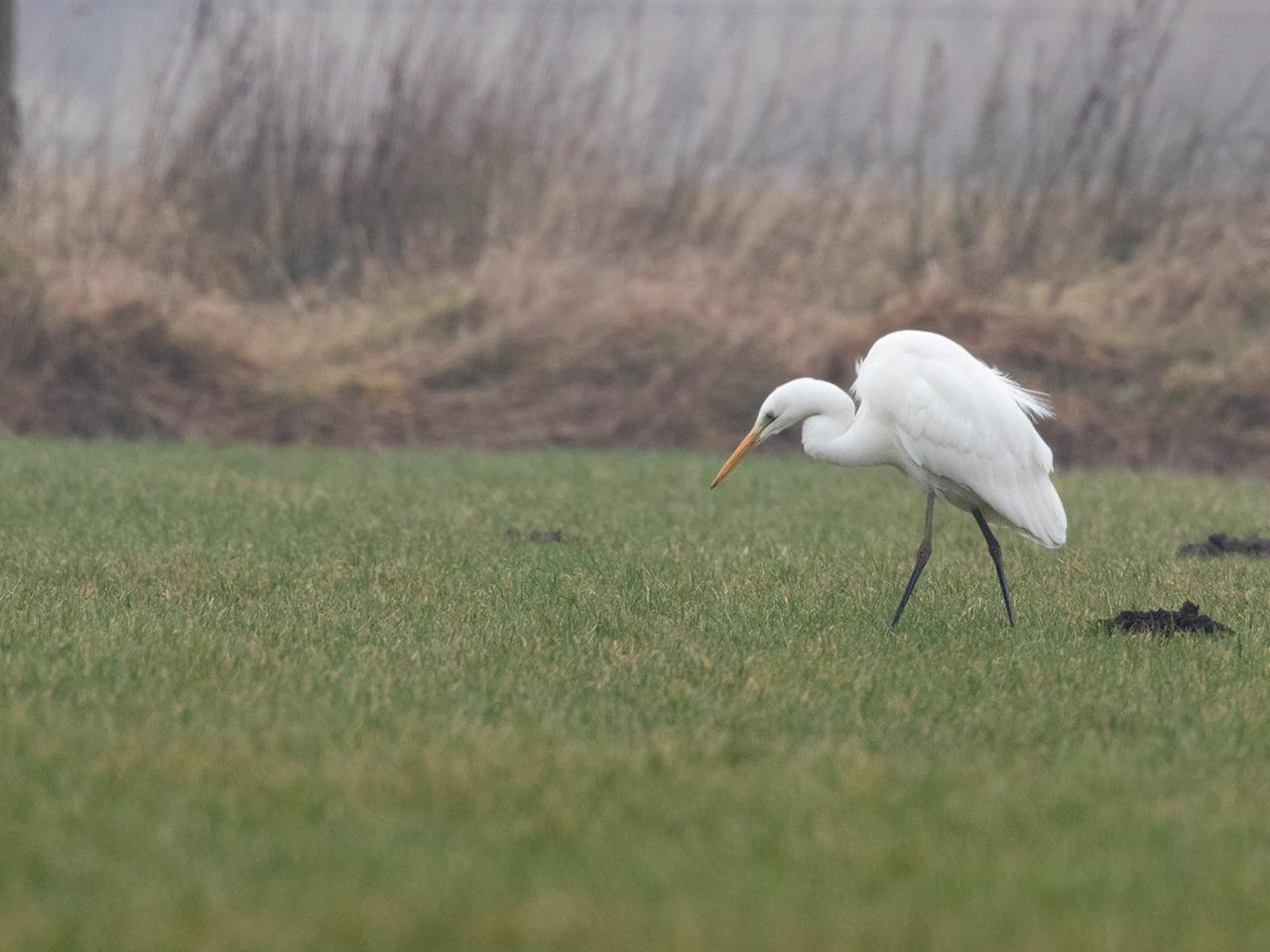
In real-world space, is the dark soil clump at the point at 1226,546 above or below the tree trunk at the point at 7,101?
above

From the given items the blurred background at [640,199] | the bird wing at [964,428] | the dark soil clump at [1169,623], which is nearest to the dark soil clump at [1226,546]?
the bird wing at [964,428]

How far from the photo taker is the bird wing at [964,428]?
20.4 ft

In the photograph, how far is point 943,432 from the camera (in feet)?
20.3

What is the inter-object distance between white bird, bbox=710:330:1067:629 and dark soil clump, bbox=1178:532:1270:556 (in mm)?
1849

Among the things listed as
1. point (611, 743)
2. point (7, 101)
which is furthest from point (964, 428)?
point (7, 101)

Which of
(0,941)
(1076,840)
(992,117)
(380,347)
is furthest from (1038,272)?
(0,941)

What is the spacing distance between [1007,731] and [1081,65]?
465 inches

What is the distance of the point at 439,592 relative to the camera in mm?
6426

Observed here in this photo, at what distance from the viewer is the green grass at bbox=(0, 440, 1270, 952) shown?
311cm

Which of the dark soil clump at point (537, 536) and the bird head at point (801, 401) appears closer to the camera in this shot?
the bird head at point (801, 401)

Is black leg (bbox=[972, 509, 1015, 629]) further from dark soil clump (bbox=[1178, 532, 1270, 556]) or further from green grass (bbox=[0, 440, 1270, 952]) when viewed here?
dark soil clump (bbox=[1178, 532, 1270, 556])

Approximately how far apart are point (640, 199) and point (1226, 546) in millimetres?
7808

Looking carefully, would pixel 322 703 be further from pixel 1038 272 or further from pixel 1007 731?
pixel 1038 272

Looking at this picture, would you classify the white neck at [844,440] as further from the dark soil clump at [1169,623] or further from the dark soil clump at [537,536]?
the dark soil clump at [537,536]
